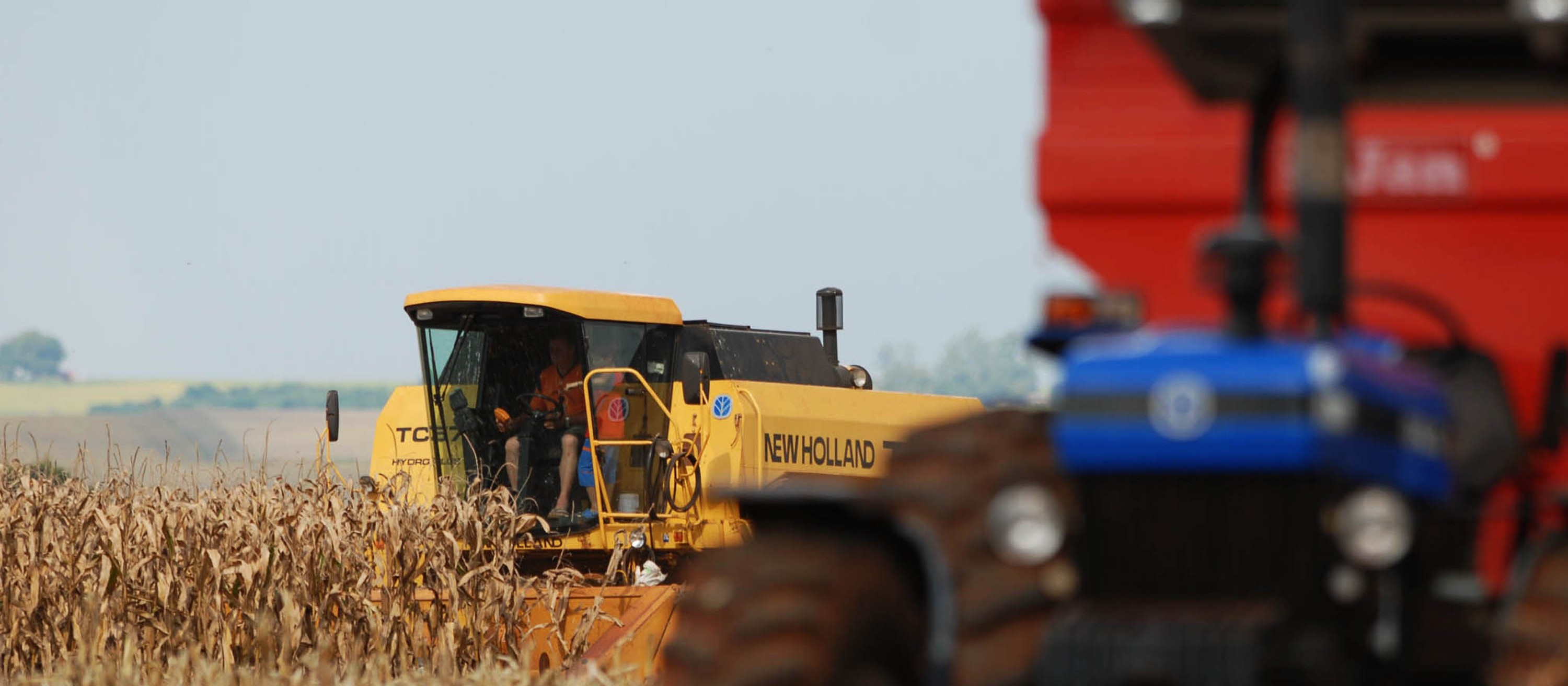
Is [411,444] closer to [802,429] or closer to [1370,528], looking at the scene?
[802,429]

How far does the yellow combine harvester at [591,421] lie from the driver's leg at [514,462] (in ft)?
0.04

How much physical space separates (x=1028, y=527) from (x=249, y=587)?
6.66 m

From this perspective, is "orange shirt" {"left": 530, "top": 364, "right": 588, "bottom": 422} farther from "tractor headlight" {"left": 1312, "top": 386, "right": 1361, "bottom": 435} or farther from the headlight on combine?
"tractor headlight" {"left": 1312, "top": 386, "right": 1361, "bottom": 435}

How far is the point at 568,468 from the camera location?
12.8 metres

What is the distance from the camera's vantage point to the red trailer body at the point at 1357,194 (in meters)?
4.65

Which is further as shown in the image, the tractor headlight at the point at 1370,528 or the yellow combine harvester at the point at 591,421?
the yellow combine harvester at the point at 591,421

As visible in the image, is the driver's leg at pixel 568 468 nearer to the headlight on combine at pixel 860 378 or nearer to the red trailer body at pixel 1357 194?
the headlight on combine at pixel 860 378

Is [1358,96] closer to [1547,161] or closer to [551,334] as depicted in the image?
[1547,161]

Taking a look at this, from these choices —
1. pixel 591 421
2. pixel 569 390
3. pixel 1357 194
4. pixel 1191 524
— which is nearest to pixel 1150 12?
pixel 1191 524

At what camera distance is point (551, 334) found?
13.1 meters

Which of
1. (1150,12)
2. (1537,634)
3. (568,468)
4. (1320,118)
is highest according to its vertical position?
(1150,12)

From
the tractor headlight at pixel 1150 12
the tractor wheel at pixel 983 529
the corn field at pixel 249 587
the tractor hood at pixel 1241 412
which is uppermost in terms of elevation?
the tractor headlight at pixel 1150 12

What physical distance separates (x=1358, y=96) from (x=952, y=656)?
167cm

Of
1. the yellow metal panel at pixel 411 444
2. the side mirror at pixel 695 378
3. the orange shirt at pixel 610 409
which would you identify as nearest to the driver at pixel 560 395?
the orange shirt at pixel 610 409
